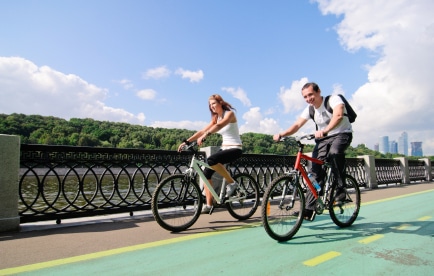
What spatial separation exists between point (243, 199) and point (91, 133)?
112924 millimetres

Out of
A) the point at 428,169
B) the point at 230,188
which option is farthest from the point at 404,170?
the point at 230,188

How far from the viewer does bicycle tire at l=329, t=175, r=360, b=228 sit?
171 inches

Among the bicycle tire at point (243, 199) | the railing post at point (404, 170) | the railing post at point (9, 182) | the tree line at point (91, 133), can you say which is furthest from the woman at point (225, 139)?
the tree line at point (91, 133)

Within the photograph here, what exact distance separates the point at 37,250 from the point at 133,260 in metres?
1.32

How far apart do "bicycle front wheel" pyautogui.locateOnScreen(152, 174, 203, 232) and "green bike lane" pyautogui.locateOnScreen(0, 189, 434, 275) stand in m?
0.39

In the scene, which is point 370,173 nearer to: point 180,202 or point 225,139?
point 225,139

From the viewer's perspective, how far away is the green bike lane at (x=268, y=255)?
2779 mm

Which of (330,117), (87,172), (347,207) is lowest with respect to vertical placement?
(347,207)

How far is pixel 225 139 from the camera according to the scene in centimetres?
498

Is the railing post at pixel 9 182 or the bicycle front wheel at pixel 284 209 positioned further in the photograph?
the railing post at pixel 9 182

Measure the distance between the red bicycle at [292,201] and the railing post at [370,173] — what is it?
9503 millimetres

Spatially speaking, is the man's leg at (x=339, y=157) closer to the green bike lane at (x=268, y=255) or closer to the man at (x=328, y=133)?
the man at (x=328, y=133)

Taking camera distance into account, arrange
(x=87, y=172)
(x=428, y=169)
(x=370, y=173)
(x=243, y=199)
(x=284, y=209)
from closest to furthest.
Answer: (x=284, y=209) → (x=243, y=199) → (x=87, y=172) → (x=370, y=173) → (x=428, y=169)

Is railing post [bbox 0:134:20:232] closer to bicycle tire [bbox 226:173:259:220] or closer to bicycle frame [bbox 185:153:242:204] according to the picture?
bicycle frame [bbox 185:153:242:204]
